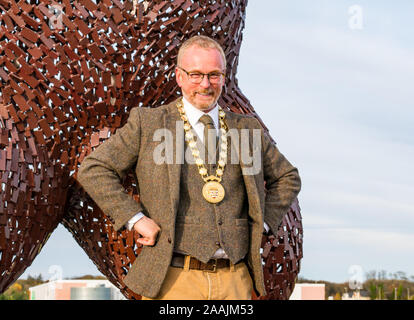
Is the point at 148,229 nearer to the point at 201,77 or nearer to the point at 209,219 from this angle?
the point at 209,219

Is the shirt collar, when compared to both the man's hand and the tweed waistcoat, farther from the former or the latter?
the man's hand

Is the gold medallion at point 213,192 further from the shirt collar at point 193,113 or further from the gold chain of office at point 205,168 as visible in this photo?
the shirt collar at point 193,113

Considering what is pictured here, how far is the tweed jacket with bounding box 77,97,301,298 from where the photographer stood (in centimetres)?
236

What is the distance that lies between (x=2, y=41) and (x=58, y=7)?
39 centimetres

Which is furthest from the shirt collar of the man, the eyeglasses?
the eyeglasses

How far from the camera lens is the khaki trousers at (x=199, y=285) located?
234 centimetres

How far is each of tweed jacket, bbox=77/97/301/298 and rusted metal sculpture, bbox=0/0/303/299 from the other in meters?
1.26

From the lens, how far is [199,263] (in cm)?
235

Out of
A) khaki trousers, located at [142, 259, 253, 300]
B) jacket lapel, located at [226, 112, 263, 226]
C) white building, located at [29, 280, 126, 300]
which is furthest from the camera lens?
white building, located at [29, 280, 126, 300]

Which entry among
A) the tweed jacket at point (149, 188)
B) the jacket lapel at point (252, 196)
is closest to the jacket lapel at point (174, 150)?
the tweed jacket at point (149, 188)

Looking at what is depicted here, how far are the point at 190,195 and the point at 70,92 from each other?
5.20ft

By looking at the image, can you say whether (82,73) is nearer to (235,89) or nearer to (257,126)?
(235,89)
